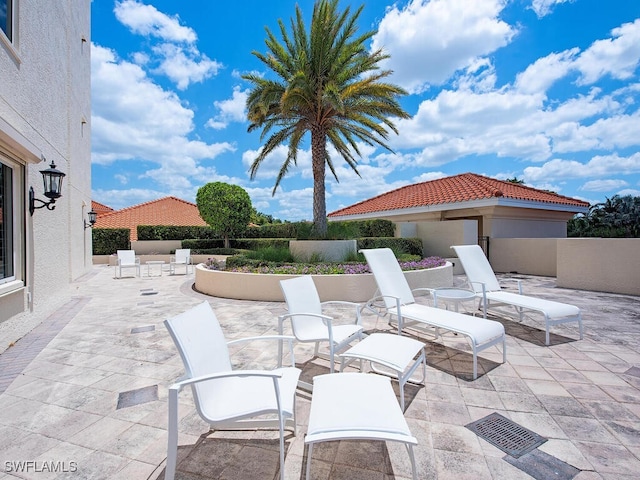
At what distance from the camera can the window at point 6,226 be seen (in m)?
5.01

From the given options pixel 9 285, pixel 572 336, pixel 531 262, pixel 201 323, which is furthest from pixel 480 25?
pixel 9 285

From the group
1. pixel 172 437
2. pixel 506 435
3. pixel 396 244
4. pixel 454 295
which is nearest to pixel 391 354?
pixel 506 435

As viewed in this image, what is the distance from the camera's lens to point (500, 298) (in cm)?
583

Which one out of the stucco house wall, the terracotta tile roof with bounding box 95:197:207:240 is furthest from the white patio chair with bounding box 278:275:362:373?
the terracotta tile roof with bounding box 95:197:207:240

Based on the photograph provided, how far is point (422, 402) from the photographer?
321 cm

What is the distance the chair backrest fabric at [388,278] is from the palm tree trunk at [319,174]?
593 centimetres

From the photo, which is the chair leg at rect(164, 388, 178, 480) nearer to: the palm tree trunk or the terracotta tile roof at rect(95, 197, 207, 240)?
the palm tree trunk

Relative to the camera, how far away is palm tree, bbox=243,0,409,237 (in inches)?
420

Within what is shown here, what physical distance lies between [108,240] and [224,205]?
7809 mm

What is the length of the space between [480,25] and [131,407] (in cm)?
1076

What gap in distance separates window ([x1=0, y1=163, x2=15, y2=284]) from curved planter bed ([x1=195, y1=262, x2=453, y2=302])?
4.45 m

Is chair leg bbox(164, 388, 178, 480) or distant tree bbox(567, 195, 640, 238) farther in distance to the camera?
distant tree bbox(567, 195, 640, 238)

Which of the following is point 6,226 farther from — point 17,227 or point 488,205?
point 488,205

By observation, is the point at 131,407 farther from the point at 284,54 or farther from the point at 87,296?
the point at 284,54
